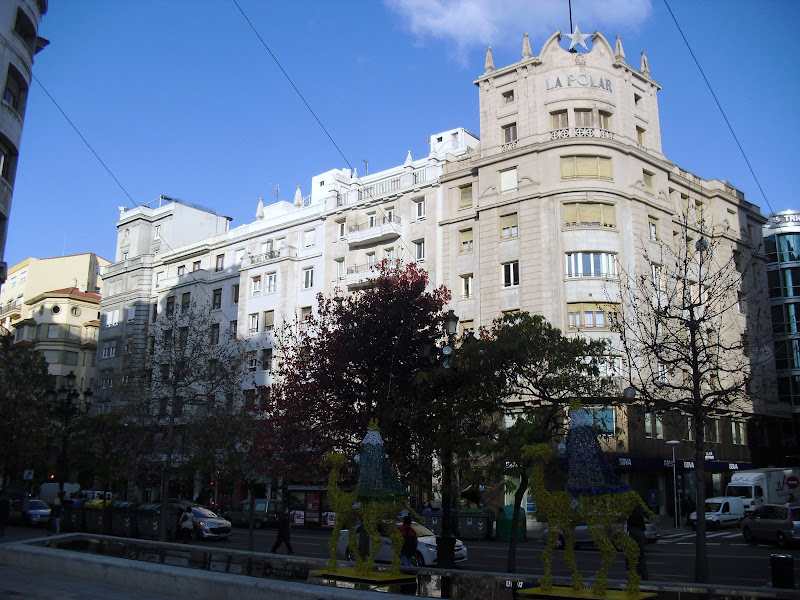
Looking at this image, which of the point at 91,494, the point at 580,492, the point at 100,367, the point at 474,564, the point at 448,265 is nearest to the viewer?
the point at 580,492

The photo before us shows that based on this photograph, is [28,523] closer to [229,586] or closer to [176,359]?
[176,359]

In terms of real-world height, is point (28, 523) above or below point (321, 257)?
below

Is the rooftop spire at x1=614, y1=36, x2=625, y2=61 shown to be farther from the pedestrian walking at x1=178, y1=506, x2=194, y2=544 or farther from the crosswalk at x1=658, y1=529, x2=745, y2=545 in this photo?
the pedestrian walking at x1=178, y1=506, x2=194, y2=544

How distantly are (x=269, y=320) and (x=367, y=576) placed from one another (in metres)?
38.5

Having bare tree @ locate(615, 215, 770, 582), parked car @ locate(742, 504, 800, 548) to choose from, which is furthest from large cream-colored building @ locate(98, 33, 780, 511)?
parked car @ locate(742, 504, 800, 548)

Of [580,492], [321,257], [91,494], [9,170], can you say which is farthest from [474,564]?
[91,494]

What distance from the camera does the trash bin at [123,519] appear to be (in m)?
29.9

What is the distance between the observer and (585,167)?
128ft

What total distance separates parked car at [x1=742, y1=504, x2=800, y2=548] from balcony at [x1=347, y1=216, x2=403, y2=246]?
2438 cm

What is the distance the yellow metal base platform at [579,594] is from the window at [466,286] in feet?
101

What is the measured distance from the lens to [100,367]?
5978 centimetres

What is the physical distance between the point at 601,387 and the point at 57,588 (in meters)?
13.6

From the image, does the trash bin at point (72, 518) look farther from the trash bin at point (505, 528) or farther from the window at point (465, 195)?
Result: the window at point (465, 195)

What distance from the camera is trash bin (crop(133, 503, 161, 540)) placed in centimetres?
2920
